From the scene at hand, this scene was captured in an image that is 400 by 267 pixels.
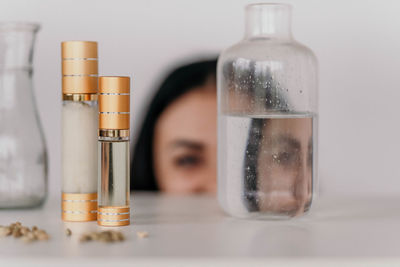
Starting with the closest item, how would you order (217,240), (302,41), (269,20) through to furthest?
(217,240), (269,20), (302,41)

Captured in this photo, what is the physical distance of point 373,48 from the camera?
1.26 metres

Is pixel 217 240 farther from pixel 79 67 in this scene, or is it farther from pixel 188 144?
pixel 188 144

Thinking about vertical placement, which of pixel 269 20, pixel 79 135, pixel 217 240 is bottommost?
pixel 217 240

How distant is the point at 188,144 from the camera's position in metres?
1.29

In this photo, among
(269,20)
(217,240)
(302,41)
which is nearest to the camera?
(217,240)

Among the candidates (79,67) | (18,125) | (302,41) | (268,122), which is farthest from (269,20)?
(302,41)

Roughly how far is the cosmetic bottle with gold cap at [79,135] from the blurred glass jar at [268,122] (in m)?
0.16

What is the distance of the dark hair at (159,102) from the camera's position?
129 centimetres

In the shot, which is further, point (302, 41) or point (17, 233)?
point (302, 41)

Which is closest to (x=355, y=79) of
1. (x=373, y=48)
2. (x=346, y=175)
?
(x=373, y=48)

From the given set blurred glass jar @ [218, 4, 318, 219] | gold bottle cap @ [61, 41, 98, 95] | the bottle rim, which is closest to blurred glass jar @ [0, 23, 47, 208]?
the bottle rim

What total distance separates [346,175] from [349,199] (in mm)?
413

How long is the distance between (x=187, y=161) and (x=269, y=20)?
0.61m

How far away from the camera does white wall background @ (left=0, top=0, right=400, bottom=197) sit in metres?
1.26
